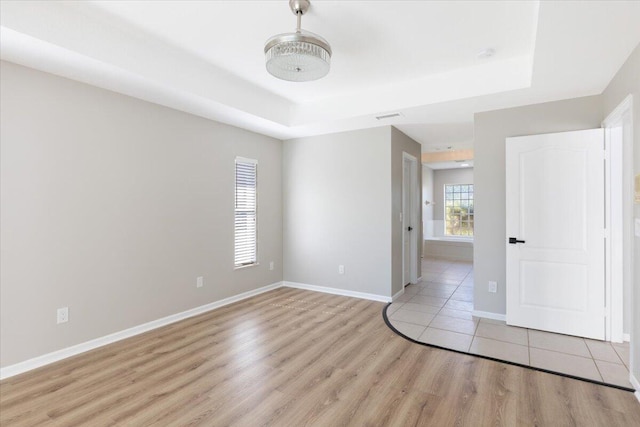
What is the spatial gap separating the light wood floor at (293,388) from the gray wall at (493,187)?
50.2 inches

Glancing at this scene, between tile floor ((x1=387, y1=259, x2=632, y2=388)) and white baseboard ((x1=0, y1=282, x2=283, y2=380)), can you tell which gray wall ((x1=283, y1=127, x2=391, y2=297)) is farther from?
white baseboard ((x1=0, y1=282, x2=283, y2=380))

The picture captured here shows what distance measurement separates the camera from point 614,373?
259 centimetres

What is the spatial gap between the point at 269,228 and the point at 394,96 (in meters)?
2.79

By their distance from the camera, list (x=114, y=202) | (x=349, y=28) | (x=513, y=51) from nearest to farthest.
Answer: (x=349, y=28) → (x=513, y=51) → (x=114, y=202)

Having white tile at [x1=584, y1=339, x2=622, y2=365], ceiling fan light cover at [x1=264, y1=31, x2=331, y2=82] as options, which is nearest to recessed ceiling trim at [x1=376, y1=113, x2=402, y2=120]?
ceiling fan light cover at [x1=264, y1=31, x2=331, y2=82]

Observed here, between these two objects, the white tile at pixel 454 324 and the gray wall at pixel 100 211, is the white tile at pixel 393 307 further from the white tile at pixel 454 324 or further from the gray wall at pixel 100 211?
the gray wall at pixel 100 211

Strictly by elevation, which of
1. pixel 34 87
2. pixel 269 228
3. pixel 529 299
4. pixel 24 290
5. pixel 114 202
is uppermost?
pixel 34 87

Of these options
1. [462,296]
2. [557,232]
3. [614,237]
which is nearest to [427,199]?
[462,296]

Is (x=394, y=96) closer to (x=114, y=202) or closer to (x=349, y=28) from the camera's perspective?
(x=349, y=28)

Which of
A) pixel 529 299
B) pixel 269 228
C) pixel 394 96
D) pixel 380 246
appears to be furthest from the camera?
pixel 269 228

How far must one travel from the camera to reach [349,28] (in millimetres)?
2697

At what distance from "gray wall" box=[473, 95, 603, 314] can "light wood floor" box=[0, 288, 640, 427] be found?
4.18 ft

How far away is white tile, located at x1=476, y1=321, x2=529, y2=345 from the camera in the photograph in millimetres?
3289

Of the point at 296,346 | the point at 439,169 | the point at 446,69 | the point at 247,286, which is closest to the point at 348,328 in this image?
the point at 296,346
